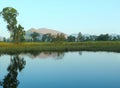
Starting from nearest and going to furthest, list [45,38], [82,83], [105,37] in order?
[82,83] → [105,37] → [45,38]

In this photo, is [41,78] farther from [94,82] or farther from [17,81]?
[94,82]

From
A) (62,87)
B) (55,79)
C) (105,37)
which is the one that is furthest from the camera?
(105,37)

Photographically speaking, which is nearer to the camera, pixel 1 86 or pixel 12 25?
pixel 1 86

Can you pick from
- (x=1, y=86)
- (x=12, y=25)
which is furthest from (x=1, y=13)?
(x=1, y=86)

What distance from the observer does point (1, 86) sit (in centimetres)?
1903

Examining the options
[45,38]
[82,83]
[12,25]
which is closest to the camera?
[82,83]

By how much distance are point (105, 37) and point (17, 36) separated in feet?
202

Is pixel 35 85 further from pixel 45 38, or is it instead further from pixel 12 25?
pixel 45 38

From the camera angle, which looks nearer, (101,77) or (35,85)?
(35,85)

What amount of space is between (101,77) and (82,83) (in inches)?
127

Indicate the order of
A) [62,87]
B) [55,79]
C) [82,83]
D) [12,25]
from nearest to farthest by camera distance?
[62,87]
[82,83]
[55,79]
[12,25]

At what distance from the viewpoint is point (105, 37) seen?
13438cm

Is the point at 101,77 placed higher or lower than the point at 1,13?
lower

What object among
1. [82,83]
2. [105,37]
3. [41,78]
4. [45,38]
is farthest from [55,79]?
[45,38]
